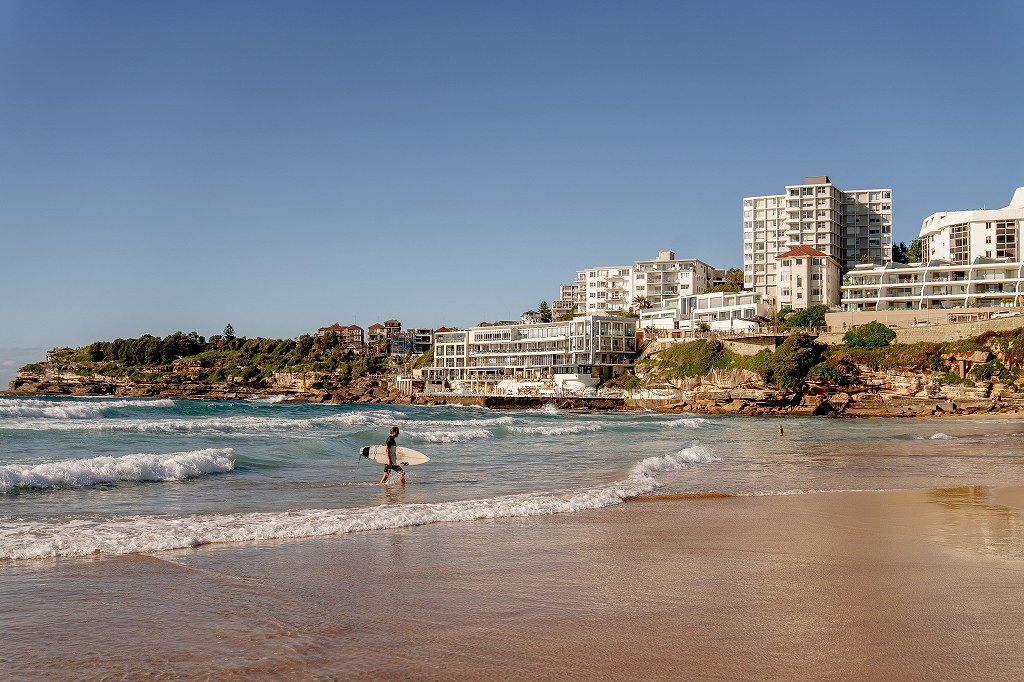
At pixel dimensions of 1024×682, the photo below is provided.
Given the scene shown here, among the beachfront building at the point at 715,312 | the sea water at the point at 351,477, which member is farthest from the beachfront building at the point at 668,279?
the sea water at the point at 351,477

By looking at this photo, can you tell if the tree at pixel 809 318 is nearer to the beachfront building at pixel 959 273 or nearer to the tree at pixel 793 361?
the beachfront building at pixel 959 273

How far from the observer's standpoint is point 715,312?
327 ft

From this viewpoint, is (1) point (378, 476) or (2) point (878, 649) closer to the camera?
(2) point (878, 649)

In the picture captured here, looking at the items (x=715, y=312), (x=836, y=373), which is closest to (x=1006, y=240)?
A: (x=715, y=312)

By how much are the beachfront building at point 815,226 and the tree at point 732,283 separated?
255cm

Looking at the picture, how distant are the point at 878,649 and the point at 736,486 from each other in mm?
12322

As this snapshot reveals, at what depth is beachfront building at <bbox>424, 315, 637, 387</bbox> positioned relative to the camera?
93.9 m

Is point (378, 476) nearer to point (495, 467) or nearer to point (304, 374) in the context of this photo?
point (495, 467)

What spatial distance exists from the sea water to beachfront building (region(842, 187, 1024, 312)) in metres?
50.7

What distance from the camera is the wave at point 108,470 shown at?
16828mm

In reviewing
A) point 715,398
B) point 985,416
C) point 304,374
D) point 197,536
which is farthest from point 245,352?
point 197,536

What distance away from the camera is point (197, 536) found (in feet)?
36.1

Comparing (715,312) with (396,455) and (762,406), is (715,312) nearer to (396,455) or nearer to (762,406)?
(762,406)

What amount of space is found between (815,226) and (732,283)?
15.3 meters
